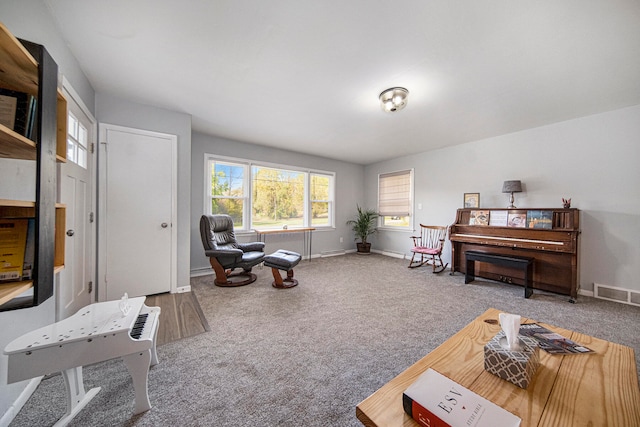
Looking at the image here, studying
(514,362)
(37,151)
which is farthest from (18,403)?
(514,362)

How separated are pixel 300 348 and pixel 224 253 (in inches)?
76.5

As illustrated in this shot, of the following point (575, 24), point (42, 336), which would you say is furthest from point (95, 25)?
point (575, 24)

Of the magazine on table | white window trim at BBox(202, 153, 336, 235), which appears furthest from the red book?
white window trim at BBox(202, 153, 336, 235)

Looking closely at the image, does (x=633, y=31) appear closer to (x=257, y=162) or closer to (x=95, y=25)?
(x=95, y=25)

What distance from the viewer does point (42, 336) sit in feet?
3.71

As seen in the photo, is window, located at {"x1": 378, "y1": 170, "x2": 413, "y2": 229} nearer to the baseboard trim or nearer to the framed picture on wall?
the framed picture on wall

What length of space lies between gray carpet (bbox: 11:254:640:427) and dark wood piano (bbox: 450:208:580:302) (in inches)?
8.6

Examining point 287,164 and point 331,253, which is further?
point 331,253

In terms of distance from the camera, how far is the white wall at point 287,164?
3.95 m

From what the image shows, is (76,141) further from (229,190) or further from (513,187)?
(513,187)

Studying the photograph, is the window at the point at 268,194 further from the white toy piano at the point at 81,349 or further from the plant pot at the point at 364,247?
the white toy piano at the point at 81,349

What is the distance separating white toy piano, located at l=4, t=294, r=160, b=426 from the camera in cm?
104

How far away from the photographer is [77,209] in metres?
2.24

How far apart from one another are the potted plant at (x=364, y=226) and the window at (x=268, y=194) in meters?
0.73
